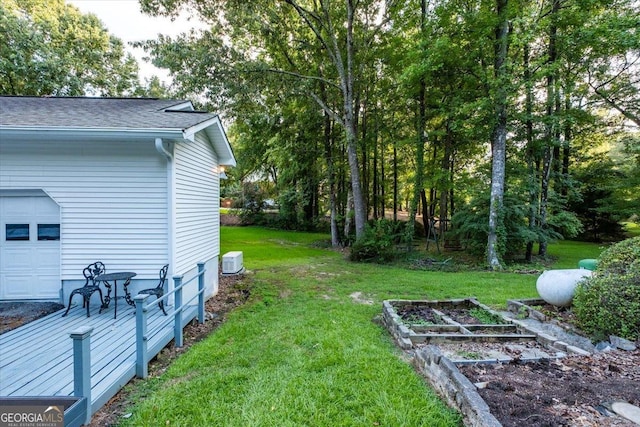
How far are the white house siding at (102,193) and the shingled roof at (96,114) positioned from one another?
1.14 feet

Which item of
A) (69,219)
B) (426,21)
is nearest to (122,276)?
(69,219)

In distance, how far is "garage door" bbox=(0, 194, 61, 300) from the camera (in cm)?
512

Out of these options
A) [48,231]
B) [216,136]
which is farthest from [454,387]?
[48,231]

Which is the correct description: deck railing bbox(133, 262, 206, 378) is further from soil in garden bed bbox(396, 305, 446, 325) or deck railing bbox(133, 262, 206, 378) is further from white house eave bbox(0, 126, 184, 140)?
soil in garden bed bbox(396, 305, 446, 325)

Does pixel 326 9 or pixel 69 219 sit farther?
pixel 326 9

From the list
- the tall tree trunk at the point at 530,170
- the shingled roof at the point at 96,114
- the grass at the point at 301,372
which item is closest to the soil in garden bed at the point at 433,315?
the grass at the point at 301,372

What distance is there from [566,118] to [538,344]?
8.62 metres

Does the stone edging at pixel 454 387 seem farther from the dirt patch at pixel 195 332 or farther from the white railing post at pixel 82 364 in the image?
the white railing post at pixel 82 364

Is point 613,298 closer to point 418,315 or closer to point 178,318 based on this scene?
point 418,315

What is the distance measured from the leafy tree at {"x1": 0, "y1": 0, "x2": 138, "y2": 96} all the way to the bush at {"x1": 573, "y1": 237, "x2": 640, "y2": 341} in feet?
59.8

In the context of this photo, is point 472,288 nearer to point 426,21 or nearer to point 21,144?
point 426,21

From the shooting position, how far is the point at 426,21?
33.1ft

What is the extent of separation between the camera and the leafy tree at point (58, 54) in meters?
11.9

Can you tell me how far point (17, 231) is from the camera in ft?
16.9
